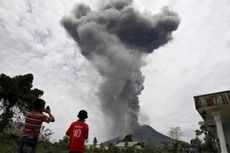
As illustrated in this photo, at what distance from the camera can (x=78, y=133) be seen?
4406mm

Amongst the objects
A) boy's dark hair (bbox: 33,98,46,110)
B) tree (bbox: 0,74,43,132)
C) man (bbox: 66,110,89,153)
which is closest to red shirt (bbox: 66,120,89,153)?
man (bbox: 66,110,89,153)

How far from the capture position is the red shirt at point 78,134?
434 cm

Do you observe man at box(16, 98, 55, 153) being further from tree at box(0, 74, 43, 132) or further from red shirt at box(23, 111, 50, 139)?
tree at box(0, 74, 43, 132)

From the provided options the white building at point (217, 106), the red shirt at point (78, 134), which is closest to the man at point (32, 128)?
the red shirt at point (78, 134)

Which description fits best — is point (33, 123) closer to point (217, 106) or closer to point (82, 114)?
point (82, 114)

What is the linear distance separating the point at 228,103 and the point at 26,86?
25108 mm

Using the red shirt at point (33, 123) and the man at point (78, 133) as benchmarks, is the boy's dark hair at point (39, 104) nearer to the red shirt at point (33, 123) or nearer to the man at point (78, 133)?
the red shirt at point (33, 123)

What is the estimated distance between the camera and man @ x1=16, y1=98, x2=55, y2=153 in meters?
4.28

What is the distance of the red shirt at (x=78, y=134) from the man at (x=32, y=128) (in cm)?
46

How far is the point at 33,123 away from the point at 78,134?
837 mm

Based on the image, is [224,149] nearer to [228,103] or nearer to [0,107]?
[228,103]

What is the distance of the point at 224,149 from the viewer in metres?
11.8

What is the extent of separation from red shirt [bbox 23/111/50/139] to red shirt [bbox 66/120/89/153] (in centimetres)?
54

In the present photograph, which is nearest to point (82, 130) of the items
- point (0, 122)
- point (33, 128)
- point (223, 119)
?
point (33, 128)
